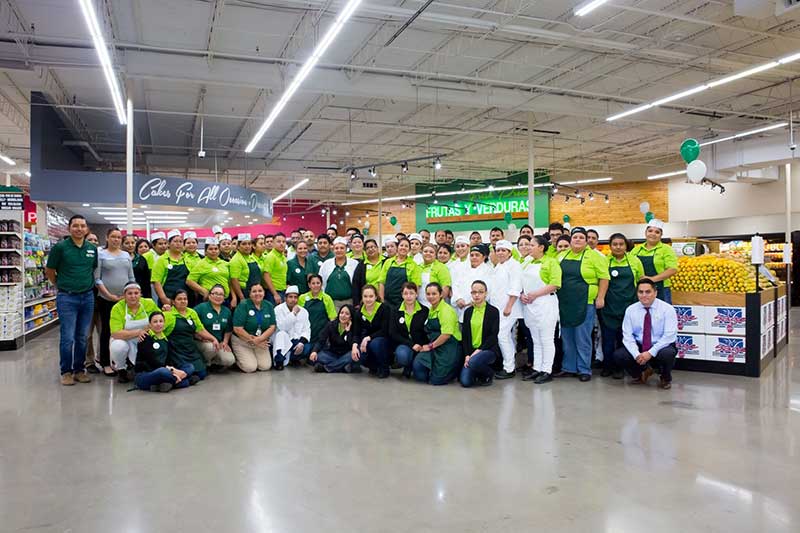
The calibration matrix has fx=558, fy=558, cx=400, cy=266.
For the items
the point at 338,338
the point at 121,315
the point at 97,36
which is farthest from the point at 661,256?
the point at 97,36

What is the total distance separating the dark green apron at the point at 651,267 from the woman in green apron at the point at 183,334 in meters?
4.59

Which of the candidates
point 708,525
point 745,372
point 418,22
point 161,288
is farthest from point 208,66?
point 708,525

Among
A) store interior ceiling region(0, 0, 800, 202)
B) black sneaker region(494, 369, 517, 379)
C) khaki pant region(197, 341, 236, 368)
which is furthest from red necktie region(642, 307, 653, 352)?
khaki pant region(197, 341, 236, 368)

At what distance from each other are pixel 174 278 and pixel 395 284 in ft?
8.01

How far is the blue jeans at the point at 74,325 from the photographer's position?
17.4ft

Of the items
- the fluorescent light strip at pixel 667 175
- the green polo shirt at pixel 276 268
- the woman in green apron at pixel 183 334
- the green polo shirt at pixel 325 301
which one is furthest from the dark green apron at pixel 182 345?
the fluorescent light strip at pixel 667 175

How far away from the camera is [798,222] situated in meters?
15.0

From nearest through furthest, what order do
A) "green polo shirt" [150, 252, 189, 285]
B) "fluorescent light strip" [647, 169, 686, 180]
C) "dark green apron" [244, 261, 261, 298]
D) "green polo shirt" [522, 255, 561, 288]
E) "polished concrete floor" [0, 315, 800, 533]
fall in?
"polished concrete floor" [0, 315, 800, 533] → "green polo shirt" [522, 255, 561, 288] → "green polo shirt" [150, 252, 189, 285] → "dark green apron" [244, 261, 261, 298] → "fluorescent light strip" [647, 169, 686, 180]

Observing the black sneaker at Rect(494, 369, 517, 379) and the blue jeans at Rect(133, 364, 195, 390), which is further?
the black sneaker at Rect(494, 369, 517, 379)

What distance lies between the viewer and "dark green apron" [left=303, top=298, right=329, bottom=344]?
623 centimetres

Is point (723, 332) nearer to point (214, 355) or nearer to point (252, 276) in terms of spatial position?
point (252, 276)

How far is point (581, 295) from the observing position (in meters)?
→ 5.55

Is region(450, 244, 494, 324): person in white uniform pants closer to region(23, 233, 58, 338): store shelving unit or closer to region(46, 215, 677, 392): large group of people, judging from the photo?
region(46, 215, 677, 392): large group of people

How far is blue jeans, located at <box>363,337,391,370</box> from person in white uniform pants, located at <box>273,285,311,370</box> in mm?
861
